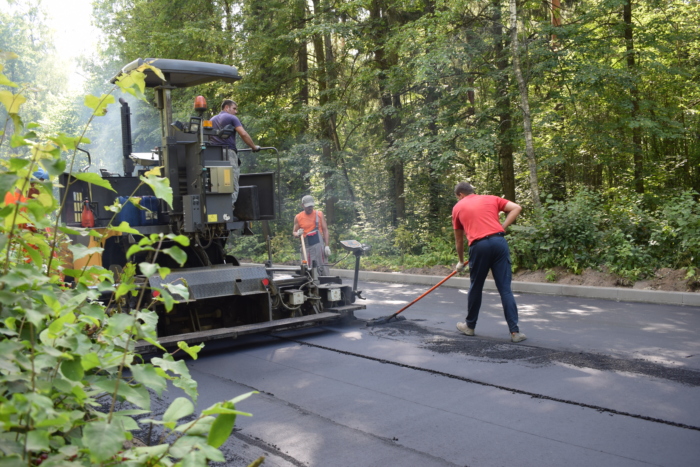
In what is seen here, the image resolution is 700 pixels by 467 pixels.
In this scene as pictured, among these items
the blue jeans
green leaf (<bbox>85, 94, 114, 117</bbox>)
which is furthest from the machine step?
green leaf (<bbox>85, 94, 114, 117</bbox>)

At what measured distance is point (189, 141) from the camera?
7402 mm

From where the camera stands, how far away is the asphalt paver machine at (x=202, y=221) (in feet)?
23.5

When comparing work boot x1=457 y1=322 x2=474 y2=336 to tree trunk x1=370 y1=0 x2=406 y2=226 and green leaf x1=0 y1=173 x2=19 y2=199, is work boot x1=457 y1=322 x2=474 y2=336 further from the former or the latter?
tree trunk x1=370 y1=0 x2=406 y2=226

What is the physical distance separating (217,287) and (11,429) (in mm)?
5863

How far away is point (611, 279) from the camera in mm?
11359

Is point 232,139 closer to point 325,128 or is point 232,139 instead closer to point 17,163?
point 17,163

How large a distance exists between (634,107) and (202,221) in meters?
13.7

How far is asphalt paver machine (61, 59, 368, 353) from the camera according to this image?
7.17 meters

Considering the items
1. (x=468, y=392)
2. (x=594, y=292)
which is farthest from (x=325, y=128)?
(x=468, y=392)

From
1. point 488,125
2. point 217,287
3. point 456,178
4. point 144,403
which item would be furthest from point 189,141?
point 456,178

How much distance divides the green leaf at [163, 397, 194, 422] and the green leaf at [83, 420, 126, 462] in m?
0.14

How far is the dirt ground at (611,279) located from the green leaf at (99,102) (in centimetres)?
1046

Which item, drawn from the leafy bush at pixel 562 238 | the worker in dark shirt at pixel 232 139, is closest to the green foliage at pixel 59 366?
the worker in dark shirt at pixel 232 139

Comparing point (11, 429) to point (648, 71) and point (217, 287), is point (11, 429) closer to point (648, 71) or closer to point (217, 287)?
point (217, 287)
